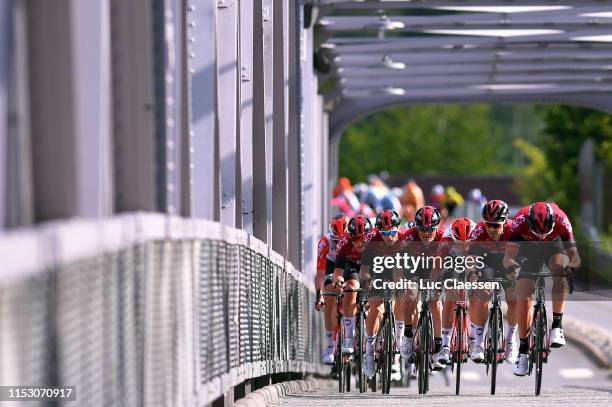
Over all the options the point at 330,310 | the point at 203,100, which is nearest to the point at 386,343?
the point at 330,310

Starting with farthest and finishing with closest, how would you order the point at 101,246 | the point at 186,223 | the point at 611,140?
the point at 611,140 < the point at 186,223 < the point at 101,246

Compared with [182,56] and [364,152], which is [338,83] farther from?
[364,152]

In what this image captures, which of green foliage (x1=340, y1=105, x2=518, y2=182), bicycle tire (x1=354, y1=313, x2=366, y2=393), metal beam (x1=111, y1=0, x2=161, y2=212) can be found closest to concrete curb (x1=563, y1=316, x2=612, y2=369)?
bicycle tire (x1=354, y1=313, x2=366, y2=393)

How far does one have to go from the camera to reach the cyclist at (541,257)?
1401 cm

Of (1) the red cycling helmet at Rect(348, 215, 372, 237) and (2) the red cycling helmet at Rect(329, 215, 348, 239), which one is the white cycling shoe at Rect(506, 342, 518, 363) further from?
(2) the red cycling helmet at Rect(329, 215, 348, 239)

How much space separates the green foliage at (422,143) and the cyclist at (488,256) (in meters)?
81.5

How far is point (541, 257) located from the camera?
46.6 feet

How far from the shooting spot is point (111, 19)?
773 cm

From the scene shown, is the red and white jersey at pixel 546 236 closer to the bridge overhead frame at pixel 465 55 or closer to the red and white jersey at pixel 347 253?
the red and white jersey at pixel 347 253

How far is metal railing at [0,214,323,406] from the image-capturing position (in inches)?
199

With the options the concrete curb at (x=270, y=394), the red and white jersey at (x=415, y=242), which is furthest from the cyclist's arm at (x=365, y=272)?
the concrete curb at (x=270, y=394)

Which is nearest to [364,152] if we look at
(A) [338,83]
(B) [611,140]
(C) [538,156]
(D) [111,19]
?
(C) [538,156]

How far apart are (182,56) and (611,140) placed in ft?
138

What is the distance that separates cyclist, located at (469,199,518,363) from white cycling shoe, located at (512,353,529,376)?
0.19 meters
